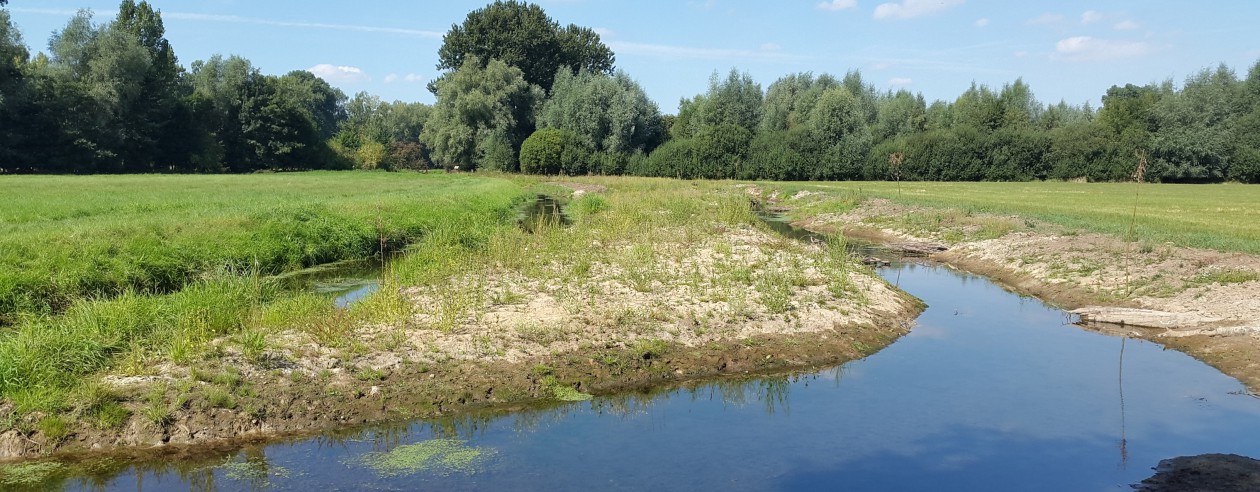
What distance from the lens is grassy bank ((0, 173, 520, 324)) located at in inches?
536

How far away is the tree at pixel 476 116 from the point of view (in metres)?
77.9

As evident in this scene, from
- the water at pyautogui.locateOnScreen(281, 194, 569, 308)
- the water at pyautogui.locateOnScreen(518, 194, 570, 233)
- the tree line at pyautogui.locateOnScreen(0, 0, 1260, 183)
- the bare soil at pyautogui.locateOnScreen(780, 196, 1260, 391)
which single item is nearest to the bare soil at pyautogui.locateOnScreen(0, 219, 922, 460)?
the water at pyautogui.locateOnScreen(281, 194, 569, 308)

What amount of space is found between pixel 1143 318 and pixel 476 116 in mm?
69825

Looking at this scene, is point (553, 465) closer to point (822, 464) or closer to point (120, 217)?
point (822, 464)

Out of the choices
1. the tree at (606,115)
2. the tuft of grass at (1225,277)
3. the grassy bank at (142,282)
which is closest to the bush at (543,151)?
the tree at (606,115)

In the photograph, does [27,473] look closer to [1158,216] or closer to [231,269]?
[231,269]

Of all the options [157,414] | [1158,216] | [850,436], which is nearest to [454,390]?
[157,414]

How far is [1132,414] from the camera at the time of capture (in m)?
10.4

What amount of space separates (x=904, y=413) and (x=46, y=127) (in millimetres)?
67554

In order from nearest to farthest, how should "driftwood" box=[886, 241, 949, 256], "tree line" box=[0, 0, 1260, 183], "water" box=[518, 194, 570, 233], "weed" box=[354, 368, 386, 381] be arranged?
"weed" box=[354, 368, 386, 381] → "driftwood" box=[886, 241, 949, 256] → "water" box=[518, 194, 570, 233] → "tree line" box=[0, 0, 1260, 183]

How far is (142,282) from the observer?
14922mm

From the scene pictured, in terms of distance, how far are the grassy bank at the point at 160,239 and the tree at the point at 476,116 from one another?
47.3 meters

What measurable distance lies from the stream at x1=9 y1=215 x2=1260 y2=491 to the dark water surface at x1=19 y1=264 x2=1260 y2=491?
0.03 meters

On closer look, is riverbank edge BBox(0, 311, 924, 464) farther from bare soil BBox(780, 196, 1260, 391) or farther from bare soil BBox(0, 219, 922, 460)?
bare soil BBox(780, 196, 1260, 391)
